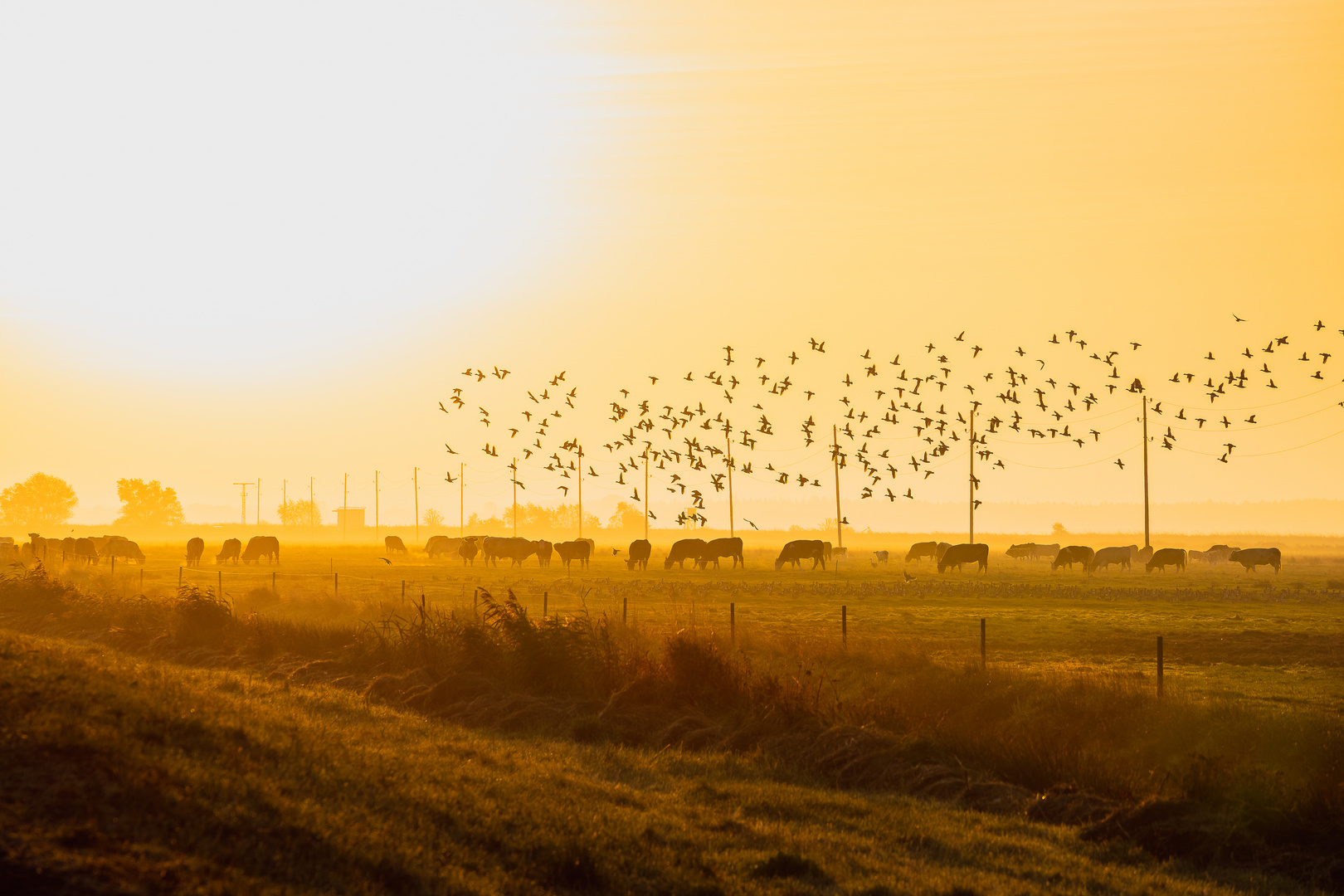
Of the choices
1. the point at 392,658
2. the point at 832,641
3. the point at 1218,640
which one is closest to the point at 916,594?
the point at 1218,640

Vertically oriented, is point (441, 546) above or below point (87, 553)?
below

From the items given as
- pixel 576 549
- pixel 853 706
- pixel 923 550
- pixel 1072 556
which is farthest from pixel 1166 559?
pixel 853 706

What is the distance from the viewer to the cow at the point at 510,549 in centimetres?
8988

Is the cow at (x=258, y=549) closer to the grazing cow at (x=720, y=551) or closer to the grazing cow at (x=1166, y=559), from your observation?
the grazing cow at (x=720, y=551)

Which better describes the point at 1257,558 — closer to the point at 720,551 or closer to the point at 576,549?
the point at 720,551

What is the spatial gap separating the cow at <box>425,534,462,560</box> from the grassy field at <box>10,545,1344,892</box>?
6172 centimetres

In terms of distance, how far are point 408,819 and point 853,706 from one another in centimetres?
1037

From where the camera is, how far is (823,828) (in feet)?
42.9

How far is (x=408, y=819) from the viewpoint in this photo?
11078 mm

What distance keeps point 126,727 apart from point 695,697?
36.2 ft

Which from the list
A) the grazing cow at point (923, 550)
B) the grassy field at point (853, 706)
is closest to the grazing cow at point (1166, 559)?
the grazing cow at point (923, 550)

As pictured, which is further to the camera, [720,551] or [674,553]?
[720,551]

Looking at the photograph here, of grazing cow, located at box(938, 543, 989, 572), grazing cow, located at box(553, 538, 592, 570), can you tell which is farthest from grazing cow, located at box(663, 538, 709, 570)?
grazing cow, located at box(938, 543, 989, 572)

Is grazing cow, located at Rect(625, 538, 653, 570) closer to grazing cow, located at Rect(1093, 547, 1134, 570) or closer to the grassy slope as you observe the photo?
grazing cow, located at Rect(1093, 547, 1134, 570)
